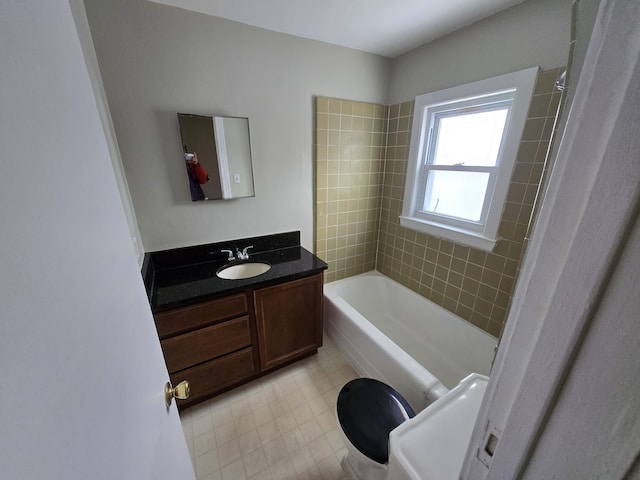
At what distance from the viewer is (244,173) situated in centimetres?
170

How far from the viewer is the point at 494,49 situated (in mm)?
1402

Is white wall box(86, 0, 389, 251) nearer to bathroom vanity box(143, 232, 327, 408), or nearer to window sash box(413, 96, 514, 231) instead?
bathroom vanity box(143, 232, 327, 408)

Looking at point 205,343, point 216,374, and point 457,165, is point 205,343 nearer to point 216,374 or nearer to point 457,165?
point 216,374

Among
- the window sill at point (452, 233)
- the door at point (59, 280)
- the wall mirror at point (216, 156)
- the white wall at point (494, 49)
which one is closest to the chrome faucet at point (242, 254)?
the wall mirror at point (216, 156)

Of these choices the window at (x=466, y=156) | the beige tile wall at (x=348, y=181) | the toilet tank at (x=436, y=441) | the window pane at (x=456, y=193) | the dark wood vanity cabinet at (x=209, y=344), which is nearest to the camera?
the toilet tank at (x=436, y=441)

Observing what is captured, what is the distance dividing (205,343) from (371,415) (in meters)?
1.00

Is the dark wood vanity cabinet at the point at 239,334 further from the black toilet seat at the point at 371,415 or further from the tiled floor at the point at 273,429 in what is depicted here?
the black toilet seat at the point at 371,415

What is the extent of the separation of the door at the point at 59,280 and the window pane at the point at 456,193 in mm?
2019

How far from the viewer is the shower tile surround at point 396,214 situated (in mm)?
1395

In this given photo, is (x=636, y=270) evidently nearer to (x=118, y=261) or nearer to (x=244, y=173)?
(x=118, y=261)

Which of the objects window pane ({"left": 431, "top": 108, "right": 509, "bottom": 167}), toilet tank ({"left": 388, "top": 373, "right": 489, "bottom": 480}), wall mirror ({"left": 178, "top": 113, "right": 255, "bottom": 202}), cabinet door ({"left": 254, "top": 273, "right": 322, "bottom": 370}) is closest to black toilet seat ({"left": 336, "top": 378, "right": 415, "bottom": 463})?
toilet tank ({"left": 388, "top": 373, "right": 489, "bottom": 480})

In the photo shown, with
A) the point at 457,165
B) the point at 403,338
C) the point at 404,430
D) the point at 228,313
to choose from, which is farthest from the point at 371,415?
the point at 457,165

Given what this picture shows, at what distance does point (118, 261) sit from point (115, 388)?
0.24 metres

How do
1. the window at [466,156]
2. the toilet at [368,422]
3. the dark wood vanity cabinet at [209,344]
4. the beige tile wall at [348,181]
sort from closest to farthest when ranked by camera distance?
the toilet at [368,422] < the dark wood vanity cabinet at [209,344] < the window at [466,156] < the beige tile wall at [348,181]
